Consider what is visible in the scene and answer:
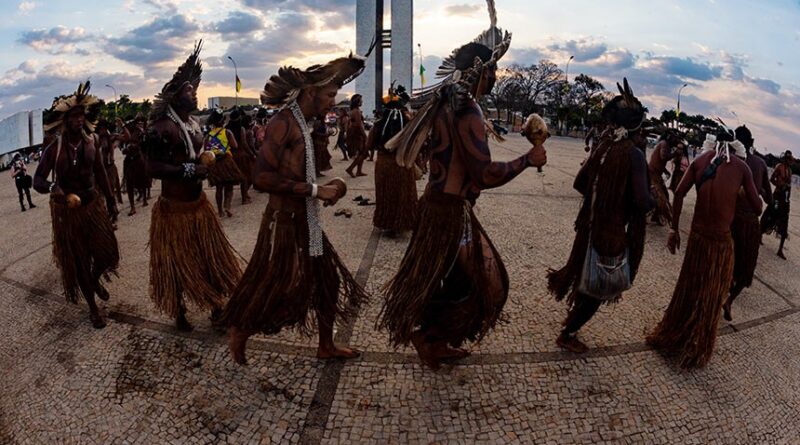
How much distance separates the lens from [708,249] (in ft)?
12.2

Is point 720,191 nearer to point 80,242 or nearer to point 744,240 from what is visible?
point 744,240

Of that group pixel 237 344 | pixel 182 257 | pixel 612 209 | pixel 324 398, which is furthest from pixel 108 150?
pixel 612 209

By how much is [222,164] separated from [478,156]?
6.10 metres

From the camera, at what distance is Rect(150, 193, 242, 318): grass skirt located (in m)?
3.92

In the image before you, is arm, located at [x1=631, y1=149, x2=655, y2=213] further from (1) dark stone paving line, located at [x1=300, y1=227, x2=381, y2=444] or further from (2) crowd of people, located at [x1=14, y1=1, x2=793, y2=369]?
(1) dark stone paving line, located at [x1=300, y1=227, x2=381, y2=444]

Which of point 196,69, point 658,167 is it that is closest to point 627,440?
point 196,69

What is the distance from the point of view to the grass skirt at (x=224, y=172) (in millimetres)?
7922

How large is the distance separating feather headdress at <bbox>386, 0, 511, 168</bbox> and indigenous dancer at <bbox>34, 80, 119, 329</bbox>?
2798 mm

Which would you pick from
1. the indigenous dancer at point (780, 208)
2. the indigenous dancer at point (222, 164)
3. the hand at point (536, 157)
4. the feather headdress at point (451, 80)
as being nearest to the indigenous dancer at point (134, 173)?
the indigenous dancer at point (222, 164)

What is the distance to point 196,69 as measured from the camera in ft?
13.6

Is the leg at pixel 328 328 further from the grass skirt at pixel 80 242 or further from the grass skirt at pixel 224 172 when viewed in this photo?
the grass skirt at pixel 224 172

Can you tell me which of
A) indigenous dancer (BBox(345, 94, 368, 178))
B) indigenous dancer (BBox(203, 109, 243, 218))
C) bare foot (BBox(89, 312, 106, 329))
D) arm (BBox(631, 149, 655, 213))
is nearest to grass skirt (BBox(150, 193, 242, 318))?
bare foot (BBox(89, 312, 106, 329))

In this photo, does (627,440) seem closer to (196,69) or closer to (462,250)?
(462,250)

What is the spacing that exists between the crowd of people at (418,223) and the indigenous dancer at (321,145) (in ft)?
20.7
